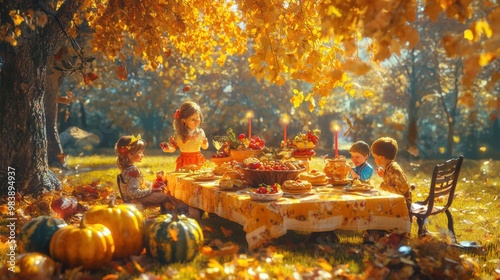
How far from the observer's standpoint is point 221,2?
9.73 metres

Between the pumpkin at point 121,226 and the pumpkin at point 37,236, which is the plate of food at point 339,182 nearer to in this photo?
the pumpkin at point 121,226

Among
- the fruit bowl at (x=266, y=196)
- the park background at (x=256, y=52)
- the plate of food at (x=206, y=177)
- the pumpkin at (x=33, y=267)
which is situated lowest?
the pumpkin at (x=33, y=267)

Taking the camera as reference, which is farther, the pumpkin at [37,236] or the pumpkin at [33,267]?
the pumpkin at [37,236]

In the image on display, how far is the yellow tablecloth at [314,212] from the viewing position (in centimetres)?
492

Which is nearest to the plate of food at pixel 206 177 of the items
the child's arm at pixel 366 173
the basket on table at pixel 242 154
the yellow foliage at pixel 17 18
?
the basket on table at pixel 242 154

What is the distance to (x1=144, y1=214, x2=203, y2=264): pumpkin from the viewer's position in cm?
490

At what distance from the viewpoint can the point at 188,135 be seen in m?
8.27

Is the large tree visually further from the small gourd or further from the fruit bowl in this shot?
the fruit bowl

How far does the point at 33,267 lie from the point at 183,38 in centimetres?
619

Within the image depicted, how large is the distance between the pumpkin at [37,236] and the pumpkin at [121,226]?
36cm

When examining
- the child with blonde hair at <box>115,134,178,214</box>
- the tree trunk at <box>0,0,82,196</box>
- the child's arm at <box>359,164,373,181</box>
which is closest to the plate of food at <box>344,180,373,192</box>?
the child's arm at <box>359,164,373,181</box>

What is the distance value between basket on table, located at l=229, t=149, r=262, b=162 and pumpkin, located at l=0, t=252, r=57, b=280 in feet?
10.4

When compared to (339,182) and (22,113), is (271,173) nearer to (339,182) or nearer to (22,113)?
(339,182)

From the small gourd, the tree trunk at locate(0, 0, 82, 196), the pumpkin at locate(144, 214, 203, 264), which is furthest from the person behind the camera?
the tree trunk at locate(0, 0, 82, 196)
